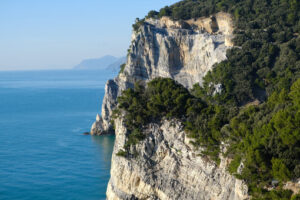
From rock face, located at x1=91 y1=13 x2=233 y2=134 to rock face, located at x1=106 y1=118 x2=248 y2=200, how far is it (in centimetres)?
2374

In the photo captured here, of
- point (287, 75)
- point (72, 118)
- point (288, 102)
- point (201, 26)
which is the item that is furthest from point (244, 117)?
point (72, 118)

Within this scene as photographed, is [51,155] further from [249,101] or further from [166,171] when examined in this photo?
[249,101]

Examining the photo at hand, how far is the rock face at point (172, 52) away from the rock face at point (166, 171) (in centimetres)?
2374

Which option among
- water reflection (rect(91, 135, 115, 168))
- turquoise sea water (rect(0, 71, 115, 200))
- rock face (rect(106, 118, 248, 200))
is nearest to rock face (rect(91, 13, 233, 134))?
water reflection (rect(91, 135, 115, 168))

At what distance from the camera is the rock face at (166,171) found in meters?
23.1

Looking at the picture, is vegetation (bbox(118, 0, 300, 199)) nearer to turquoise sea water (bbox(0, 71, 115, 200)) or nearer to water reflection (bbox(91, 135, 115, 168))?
turquoise sea water (bbox(0, 71, 115, 200))

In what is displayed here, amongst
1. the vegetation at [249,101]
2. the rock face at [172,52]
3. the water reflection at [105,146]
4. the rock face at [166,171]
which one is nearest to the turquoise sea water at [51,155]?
the water reflection at [105,146]

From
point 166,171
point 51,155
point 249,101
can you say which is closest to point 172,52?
point 249,101

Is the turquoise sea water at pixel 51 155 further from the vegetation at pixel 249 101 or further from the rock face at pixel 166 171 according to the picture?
the vegetation at pixel 249 101

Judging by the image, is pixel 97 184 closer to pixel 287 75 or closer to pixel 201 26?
pixel 287 75

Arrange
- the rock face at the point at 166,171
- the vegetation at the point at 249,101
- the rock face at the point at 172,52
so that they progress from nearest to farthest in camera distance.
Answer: the vegetation at the point at 249,101 → the rock face at the point at 166,171 → the rock face at the point at 172,52

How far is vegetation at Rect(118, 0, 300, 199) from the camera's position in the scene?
1875 cm

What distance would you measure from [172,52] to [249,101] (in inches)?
654

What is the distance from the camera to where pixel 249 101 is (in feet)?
134
